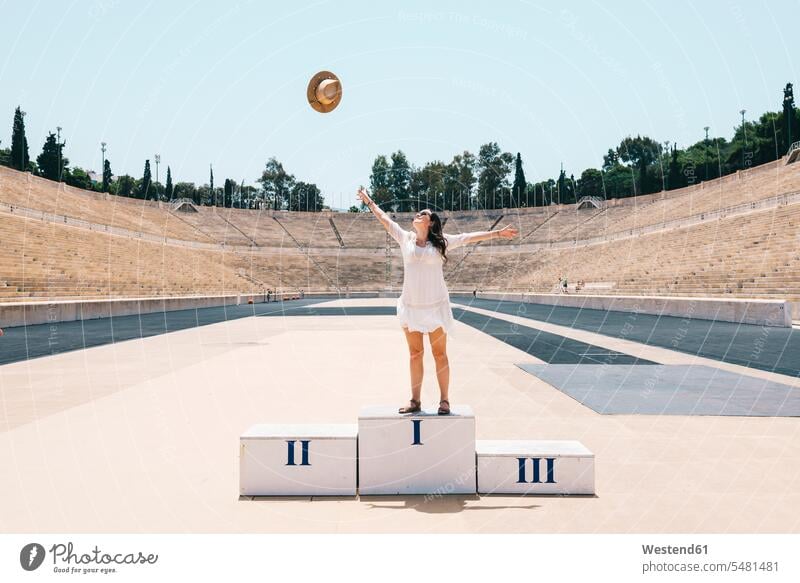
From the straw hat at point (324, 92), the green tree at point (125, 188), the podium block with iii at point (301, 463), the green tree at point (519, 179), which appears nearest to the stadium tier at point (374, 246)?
the green tree at point (519, 179)

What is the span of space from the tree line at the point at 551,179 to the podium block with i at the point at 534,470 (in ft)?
292

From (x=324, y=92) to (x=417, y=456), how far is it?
426cm

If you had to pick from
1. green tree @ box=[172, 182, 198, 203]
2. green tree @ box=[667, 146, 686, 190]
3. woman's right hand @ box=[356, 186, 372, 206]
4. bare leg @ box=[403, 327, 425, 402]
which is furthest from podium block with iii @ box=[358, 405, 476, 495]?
green tree @ box=[172, 182, 198, 203]

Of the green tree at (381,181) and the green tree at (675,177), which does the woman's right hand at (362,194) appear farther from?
the green tree at (381,181)

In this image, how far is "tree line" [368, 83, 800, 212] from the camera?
93.0m

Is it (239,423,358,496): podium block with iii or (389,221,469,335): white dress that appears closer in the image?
(239,423,358,496): podium block with iii

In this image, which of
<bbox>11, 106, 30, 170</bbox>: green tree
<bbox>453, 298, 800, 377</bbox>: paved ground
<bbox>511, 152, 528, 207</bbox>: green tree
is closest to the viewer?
<bbox>453, 298, 800, 377</bbox>: paved ground

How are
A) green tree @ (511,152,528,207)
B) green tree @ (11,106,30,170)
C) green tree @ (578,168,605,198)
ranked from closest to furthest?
green tree @ (11,106,30,170) → green tree @ (511,152,528,207) → green tree @ (578,168,605,198)

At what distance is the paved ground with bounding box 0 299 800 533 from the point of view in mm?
4223

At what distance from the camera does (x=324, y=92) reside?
680 cm

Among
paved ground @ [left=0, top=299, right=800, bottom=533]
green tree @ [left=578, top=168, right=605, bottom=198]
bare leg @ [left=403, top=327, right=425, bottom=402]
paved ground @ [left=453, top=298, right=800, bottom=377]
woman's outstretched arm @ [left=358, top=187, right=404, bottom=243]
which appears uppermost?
green tree @ [left=578, top=168, right=605, bottom=198]

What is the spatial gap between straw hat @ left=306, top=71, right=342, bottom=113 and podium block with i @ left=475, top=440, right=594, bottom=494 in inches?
166

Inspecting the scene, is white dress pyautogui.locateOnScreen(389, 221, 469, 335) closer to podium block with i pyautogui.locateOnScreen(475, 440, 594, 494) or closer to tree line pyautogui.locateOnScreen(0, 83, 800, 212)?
podium block with i pyautogui.locateOnScreen(475, 440, 594, 494)

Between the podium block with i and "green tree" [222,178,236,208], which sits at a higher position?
"green tree" [222,178,236,208]
